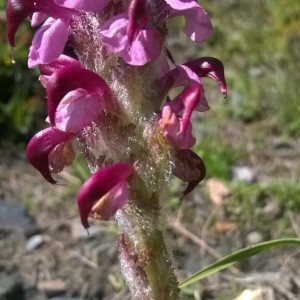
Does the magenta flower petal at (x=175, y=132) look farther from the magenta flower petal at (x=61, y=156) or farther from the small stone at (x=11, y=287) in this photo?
the small stone at (x=11, y=287)

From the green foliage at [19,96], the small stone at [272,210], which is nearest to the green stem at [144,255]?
the small stone at [272,210]

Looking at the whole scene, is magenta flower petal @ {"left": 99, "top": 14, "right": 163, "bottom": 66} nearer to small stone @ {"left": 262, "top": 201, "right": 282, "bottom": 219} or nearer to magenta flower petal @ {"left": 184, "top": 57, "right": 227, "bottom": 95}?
magenta flower petal @ {"left": 184, "top": 57, "right": 227, "bottom": 95}

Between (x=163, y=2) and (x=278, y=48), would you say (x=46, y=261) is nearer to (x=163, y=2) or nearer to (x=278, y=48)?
(x=163, y=2)

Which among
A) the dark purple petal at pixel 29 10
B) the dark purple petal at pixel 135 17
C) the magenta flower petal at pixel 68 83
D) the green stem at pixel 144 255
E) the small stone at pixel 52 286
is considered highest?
the dark purple petal at pixel 135 17

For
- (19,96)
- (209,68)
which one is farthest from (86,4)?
(19,96)

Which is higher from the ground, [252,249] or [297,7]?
[252,249]

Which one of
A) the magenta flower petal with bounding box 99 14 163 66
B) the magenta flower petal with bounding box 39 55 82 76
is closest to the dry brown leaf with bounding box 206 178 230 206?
the magenta flower petal with bounding box 39 55 82 76

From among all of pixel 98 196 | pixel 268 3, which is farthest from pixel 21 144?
pixel 98 196
